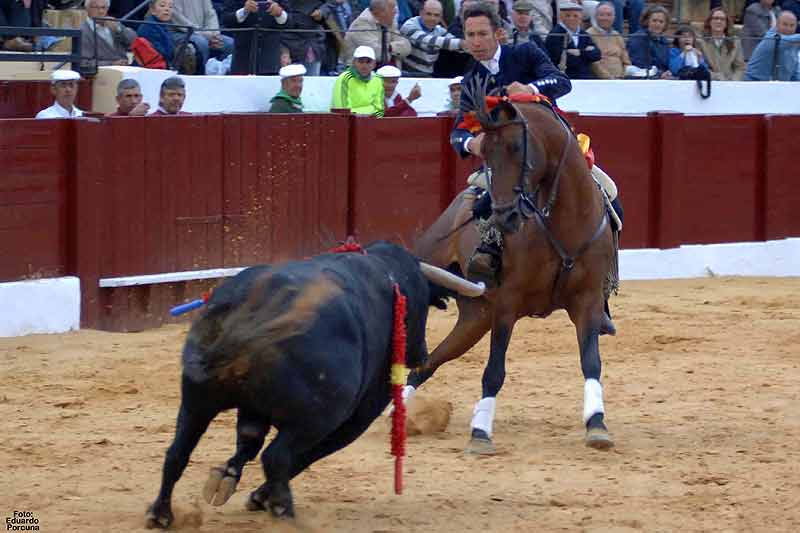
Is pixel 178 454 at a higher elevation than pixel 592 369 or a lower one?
higher

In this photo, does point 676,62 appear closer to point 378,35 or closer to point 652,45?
point 652,45

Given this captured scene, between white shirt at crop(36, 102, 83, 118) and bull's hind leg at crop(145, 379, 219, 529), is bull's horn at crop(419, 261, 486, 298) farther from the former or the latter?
white shirt at crop(36, 102, 83, 118)

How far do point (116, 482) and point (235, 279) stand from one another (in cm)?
136

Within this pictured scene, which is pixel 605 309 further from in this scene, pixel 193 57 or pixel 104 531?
pixel 193 57

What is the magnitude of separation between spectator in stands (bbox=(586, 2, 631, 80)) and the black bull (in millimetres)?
9929

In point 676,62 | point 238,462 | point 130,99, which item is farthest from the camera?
point 676,62

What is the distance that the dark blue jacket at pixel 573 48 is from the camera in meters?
13.7

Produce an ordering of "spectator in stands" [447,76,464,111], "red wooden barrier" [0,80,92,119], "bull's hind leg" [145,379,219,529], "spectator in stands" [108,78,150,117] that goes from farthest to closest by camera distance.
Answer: "spectator in stands" [447,76,464,111] < "red wooden barrier" [0,80,92,119] < "spectator in stands" [108,78,150,117] < "bull's hind leg" [145,379,219,529]

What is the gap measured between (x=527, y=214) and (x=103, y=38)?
20.0 feet

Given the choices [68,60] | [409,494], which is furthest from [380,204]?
[409,494]

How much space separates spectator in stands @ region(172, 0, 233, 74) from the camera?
1230 cm

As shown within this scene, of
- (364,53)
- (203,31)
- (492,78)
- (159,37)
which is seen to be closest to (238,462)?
(492,78)

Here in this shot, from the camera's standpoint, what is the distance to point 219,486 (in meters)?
5.02

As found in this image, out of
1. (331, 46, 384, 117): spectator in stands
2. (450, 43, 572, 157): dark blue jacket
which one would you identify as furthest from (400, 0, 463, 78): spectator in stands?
(450, 43, 572, 157): dark blue jacket
